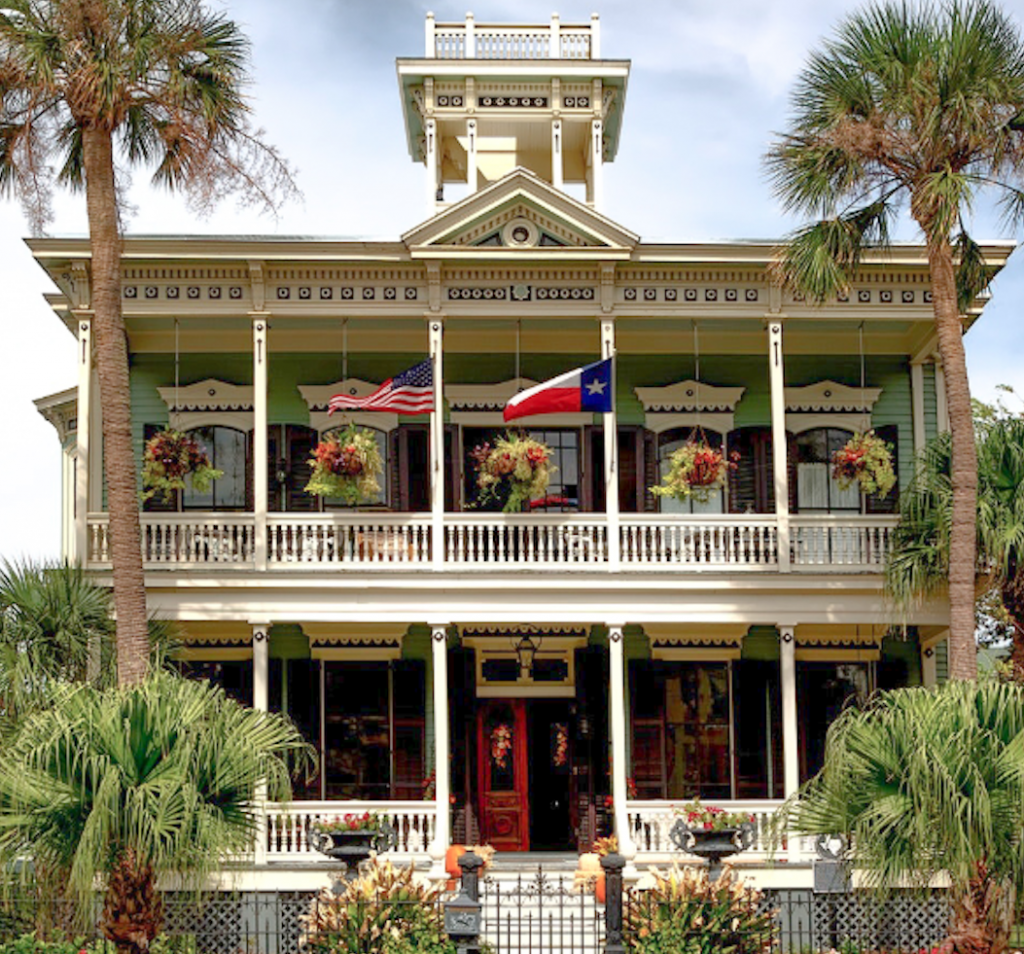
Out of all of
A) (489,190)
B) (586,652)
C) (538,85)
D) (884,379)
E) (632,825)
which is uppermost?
(538,85)

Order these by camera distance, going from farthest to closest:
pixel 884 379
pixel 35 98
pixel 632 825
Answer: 1. pixel 884 379
2. pixel 632 825
3. pixel 35 98

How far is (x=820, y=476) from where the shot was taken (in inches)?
997

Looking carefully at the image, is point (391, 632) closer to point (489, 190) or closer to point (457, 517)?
point (457, 517)

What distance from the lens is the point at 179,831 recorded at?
13961mm

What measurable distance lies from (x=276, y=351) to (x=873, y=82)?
9.45m

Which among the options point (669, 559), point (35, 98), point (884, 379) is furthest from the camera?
point (884, 379)

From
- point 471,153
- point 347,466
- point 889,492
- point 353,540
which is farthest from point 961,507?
point 471,153

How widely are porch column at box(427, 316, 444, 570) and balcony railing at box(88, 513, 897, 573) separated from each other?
62 mm

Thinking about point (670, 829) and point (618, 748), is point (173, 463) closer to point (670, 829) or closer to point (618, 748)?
point (618, 748)

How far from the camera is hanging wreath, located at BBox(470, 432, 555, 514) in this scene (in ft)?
73.6

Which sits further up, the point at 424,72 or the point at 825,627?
the point at 424,72

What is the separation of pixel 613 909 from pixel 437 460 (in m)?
8.31

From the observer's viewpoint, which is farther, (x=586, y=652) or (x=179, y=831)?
(x=586, y=652)

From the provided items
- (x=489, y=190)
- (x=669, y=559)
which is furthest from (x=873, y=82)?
(x=669, y=559)
